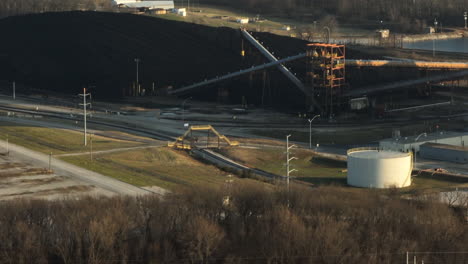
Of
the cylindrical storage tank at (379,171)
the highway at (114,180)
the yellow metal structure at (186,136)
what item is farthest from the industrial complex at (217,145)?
the yellow metal structure at (186,136)

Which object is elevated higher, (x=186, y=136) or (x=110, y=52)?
(x=110, y=52)

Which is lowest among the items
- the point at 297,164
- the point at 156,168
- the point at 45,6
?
the point at 297,164

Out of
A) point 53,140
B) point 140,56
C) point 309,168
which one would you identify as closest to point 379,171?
point 309,168

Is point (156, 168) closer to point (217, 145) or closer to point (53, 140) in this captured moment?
point (217, 145)

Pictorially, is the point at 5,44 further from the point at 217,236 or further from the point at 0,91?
the point at 217,236

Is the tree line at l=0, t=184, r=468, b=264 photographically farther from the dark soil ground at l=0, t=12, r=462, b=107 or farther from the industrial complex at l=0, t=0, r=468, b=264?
the dark soil ground at l=0, t=12, r=462, b=107

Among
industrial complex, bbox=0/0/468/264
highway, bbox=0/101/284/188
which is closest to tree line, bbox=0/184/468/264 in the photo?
industrial complex, bbox=0/0/468/264

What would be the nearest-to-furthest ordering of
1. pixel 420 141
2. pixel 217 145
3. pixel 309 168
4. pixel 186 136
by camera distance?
pixel 309 168 < pixel 420 141 < pixel 217 145 < pixel 186 136

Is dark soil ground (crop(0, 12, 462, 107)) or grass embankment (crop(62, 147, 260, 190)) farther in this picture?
dark soil ground (crop(0, 12, 462, 107))
